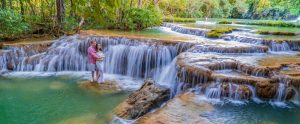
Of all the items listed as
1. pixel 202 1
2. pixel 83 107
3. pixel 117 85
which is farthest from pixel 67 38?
pixel 202 1

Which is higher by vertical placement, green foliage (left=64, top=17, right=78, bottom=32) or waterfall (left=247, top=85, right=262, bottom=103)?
green foliage (left=64, top=17, right=78, bottom=32)

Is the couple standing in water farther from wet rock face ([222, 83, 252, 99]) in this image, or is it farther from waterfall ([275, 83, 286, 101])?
waterfall ([275, 83, 286, 101])

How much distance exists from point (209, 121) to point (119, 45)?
7834mm

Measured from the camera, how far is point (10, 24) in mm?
15031

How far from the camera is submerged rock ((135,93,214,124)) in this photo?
6448 mm

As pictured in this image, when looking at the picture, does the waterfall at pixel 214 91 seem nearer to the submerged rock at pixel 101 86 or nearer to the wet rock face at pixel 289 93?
the wet rock face at pixel 289 93

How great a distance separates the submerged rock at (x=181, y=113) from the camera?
6.45m

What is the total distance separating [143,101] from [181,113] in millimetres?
1590

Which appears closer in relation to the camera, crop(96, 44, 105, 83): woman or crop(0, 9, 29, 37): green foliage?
crop(96, 44, 105, 83): woman

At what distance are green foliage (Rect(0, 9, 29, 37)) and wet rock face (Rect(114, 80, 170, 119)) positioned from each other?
8.70 m

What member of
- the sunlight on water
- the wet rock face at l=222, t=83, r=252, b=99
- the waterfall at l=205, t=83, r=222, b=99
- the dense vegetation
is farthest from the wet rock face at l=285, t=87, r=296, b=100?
the dense vegetation

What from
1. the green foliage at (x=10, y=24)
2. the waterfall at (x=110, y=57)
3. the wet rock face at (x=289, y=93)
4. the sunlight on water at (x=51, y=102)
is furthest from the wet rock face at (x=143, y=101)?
the green foliage at (x=10, y=24)

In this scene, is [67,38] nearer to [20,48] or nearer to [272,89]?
[20,48]

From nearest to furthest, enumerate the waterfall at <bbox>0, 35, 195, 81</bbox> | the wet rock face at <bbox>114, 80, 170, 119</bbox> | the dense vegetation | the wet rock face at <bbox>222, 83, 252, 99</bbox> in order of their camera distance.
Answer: the wet rock face at <bbox>114, 80, 170, 119</bbox> → the wet rock face at <bbox>222, 83, 252, 99</bbox> → the waterfall at <bbox>0, 35, 195, 81</bbox> → the dense vegetation
